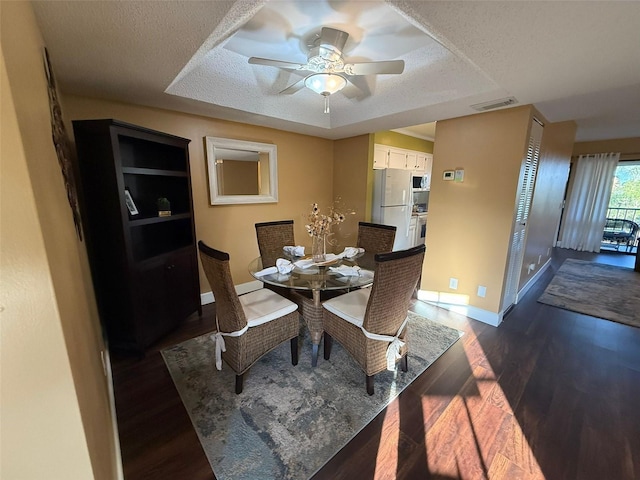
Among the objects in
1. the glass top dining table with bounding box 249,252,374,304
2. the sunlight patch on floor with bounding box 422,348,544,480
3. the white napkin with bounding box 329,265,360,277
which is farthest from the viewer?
the white napkin with bounding box 329,265,360,277

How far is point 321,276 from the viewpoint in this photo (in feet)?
6.95

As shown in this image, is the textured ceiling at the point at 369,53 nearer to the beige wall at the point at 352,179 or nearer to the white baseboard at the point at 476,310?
the beige wall at the point at 352,179

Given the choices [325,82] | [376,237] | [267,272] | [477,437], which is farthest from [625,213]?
[267,272]

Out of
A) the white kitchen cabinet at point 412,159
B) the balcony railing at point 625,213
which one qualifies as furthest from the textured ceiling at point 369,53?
the balcony railing at point 625,213

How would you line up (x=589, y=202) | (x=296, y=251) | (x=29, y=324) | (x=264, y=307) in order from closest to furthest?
1. (x=29, y=324)
2. (x=264, y=307)
3. (x=296, y=251)
4. (x=589, y=202)

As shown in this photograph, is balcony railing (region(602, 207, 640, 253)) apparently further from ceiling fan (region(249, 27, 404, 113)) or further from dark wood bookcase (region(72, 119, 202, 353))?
dark wood bookcase (region(72, 119, 202, 353))

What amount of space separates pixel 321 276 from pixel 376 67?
1557mm

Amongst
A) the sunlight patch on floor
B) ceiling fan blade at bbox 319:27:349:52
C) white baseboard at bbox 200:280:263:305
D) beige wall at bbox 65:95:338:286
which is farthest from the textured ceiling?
the sunlight patch on floor

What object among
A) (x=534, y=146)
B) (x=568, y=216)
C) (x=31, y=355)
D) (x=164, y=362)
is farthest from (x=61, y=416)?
(x=568, y=216)

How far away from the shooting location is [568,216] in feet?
19.5

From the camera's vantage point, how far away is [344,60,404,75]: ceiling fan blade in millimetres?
1708

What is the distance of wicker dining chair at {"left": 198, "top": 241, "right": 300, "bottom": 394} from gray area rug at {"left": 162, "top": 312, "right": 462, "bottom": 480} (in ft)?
0.51

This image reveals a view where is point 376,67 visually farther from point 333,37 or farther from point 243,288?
point 243,288

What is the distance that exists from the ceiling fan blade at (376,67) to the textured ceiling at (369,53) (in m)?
0.22
